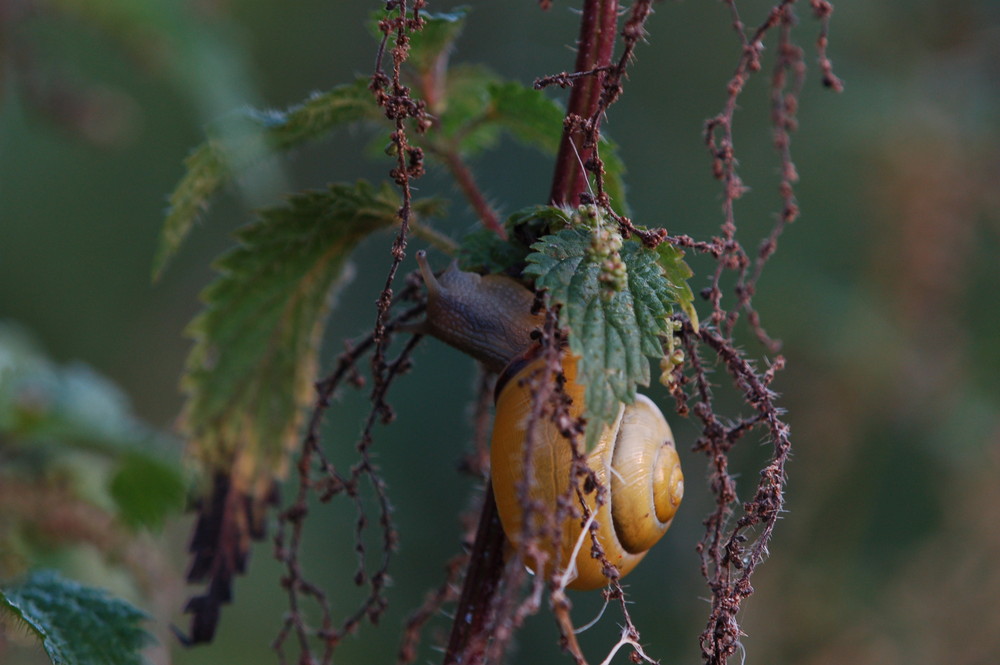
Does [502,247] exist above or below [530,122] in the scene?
below

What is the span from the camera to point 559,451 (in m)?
0.60

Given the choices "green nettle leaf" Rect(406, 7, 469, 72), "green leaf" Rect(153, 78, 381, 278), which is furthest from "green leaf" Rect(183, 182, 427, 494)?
"green nettle leaf" Rect(406, 7, 469, 72)

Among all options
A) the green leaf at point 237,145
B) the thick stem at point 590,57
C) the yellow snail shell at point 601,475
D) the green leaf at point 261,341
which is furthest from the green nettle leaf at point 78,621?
the thick stem at point 590,57

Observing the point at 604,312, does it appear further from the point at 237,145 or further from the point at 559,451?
the point at 237,145

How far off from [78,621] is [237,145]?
44 centimetres

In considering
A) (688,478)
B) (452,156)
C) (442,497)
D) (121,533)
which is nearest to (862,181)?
(688,478)

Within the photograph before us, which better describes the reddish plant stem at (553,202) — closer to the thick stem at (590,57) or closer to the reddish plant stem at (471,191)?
the thick stem at (590,57)

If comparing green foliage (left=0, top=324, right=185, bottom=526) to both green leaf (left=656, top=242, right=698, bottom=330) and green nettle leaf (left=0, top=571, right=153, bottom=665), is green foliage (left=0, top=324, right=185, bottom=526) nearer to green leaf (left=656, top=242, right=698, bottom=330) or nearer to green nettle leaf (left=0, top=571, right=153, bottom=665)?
green nettle leaf (left=0, top=571, right=153, bottom=665)

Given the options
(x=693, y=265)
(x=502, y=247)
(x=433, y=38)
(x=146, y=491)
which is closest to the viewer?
(x=502, y=247)

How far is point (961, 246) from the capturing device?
2240mm

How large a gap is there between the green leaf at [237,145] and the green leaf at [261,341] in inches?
2.0

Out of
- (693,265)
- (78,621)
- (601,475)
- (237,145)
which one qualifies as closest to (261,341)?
(237,145)

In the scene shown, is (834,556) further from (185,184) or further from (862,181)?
(185,184)

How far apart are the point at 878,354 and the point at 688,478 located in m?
0.57
